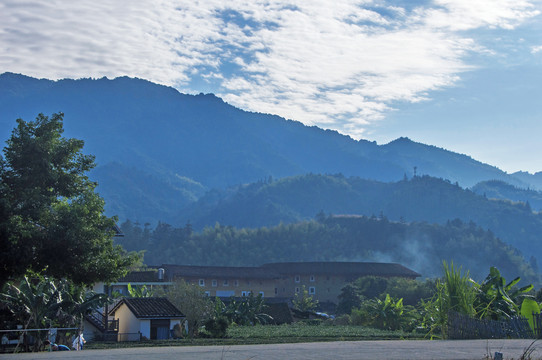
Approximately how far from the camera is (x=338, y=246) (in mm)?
180375

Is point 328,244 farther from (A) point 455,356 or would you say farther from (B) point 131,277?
(A) point 455,356

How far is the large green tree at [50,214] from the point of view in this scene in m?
20.7

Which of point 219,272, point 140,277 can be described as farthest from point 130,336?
point 219,272

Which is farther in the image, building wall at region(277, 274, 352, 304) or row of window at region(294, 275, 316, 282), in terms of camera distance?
row of window at region(294, 275, 316, 282)

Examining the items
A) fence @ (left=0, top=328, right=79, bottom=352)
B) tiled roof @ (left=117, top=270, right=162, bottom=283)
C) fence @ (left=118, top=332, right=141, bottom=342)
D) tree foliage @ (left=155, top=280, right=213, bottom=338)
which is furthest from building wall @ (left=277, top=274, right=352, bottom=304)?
fence @ (left=0, top=328, right=79, bottom=352)

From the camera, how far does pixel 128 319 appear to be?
4484 centimetres

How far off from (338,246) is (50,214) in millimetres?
161743

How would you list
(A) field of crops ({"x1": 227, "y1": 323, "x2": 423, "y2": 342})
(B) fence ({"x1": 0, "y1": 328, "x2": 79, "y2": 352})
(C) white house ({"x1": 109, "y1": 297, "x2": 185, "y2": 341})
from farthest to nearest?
1. (C) white house ({"x1": 109, "y1": 297, "x2": 185, "y2": 341})
2. (A) field of crops ({"x1": 227, "y1": 323, "x2": 423, "y2": 342})
3. (B) fence ({"x1": 0, "y1": 328, "x2": 79, "y2": 352})

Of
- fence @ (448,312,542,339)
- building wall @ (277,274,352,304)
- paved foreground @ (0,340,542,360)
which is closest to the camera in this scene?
paved foreground @ (0,340,542,360)

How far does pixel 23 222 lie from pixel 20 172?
2.53 m

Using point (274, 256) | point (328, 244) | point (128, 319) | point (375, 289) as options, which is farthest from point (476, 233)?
point (128, 319)

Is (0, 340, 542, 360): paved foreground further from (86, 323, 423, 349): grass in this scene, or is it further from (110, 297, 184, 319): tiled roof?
(110, 297, 184, 319): tiled roof

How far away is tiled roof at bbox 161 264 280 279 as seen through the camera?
306ft

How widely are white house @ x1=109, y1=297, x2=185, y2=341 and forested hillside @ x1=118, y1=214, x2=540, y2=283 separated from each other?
116 metres
